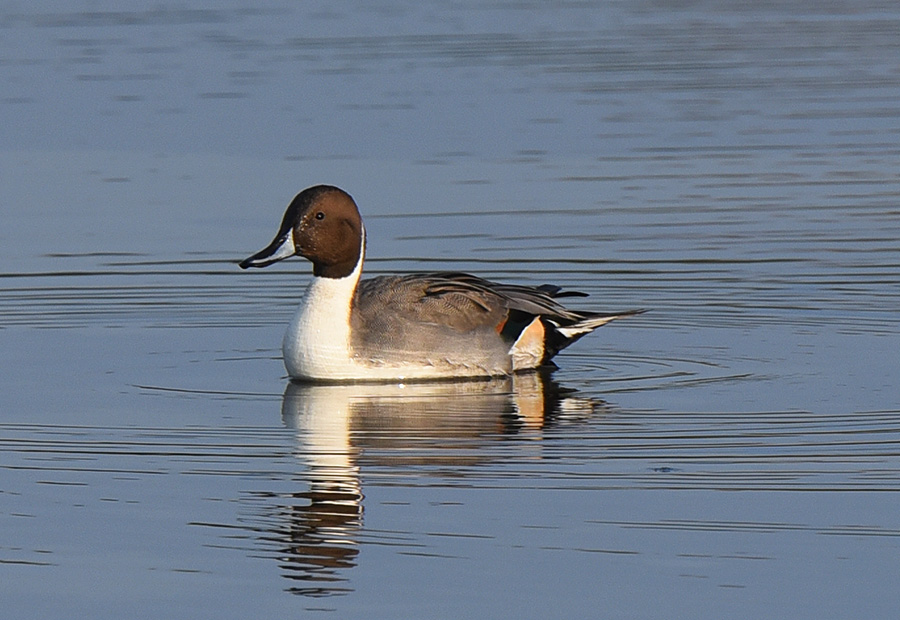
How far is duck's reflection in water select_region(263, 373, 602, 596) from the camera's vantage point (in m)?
6.97

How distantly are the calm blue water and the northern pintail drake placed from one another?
25cm

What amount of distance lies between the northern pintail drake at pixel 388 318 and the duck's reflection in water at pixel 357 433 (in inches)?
5.1

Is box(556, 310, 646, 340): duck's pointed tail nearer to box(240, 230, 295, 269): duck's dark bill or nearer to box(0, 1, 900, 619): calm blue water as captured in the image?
box(0, 1, 900, 619): calm blue water

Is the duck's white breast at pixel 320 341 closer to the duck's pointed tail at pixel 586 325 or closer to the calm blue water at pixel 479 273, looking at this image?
the calm blue water at pixel 479 273

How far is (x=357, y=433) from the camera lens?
910cm

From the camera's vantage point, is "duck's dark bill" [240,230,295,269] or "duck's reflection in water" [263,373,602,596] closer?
"duck's reflection in water" [263,373,602,596]

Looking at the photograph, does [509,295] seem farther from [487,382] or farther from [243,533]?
[243,533]

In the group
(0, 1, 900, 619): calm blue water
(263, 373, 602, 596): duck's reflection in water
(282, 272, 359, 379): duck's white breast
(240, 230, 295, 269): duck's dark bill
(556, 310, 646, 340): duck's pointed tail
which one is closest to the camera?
(0, 1, 900, 619): calm blue water

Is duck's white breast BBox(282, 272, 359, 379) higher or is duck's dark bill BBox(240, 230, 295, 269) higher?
duck's dark bill BBox(240, 230, 295, 269)

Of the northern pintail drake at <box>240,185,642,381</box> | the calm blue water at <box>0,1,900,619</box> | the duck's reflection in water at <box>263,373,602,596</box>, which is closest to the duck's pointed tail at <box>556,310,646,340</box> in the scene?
the northern pintail drake at <box>240,185,642,381</box>

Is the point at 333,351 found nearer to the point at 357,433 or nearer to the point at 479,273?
the point at 357,433

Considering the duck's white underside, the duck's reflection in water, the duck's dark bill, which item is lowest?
the duck's reflection in water

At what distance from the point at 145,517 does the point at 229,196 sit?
8.63 meters

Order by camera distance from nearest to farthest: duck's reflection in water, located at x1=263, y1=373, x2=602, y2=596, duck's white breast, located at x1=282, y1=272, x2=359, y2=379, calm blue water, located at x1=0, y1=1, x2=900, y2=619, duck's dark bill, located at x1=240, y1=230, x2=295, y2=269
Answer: calm blue water, located at x1=0, y1=1, x2=900, y2=619, duck's reflection in water, located at x1=263, y1=373, x2=602, y2=596, duck's white breast, located at x1=282, y1=272, x2=359, y2=379, duck's dark bill, located at x1=240, y1=230, x2=295, y2=269
